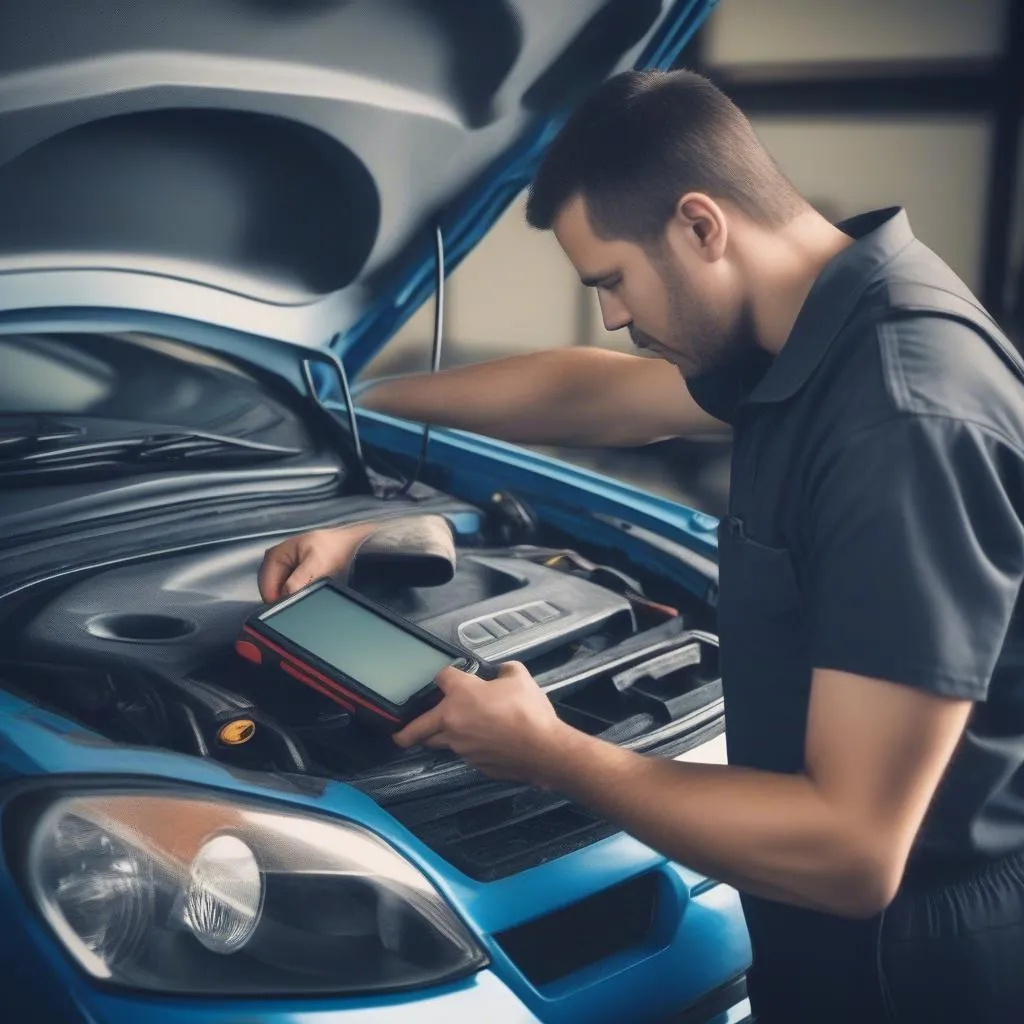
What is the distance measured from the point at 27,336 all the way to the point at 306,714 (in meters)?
0.76

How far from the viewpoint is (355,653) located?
1213 mm

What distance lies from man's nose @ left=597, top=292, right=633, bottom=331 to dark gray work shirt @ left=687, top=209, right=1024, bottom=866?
0.11 metres

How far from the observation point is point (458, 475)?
2033mm

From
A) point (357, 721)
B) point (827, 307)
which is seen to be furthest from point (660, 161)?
point (357, 721)

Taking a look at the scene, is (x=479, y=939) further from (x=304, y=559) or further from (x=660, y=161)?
(x=660, y=161)

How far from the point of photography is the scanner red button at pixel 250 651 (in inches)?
48.3

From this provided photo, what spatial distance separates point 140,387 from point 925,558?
1.20 metres

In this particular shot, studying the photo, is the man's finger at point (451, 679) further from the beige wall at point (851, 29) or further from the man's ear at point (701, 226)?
the beige wall at point (851, 29)

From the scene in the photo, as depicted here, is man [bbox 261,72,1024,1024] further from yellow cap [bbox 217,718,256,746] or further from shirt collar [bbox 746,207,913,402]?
yellow cap [bbox 217,718,256,746]

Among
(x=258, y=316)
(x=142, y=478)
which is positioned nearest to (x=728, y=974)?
(x=142, y=478)

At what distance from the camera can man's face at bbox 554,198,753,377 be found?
1095 millimetres

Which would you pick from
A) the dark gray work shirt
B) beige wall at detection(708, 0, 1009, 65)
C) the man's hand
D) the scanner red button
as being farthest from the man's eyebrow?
beige wall at detection(708, 0, 1009, 65)

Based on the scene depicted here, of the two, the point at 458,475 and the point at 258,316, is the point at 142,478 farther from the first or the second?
the point at 458,475

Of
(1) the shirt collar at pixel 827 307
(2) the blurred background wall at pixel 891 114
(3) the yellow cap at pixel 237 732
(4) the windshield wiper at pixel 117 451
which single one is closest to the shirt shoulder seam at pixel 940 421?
(1) the shirt collar at pixel 827 307
